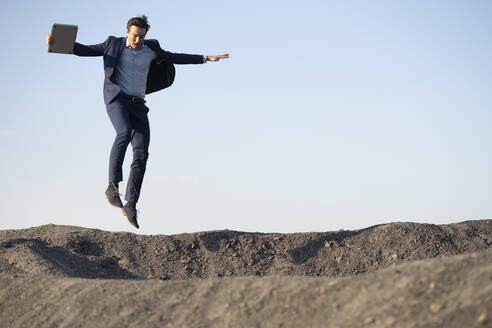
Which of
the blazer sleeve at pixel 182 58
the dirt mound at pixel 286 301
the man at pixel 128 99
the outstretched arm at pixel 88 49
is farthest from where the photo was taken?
the blazer sleeve at pixel 182 58

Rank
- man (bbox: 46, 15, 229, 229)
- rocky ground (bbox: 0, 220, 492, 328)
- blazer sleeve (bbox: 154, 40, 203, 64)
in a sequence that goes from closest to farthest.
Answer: rocky ground (bbox: 0, 220, 492, 328), man (bbox: 46, 15, 229, 229), blazer sleeve (bbox: 154, 40, 203, 64)

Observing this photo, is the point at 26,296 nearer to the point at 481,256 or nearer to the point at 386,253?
the point at 481,256

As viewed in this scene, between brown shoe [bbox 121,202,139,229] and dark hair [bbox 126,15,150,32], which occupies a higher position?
dark hair [bbox 126,15,150,32]

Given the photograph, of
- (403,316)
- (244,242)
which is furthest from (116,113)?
(403,316)

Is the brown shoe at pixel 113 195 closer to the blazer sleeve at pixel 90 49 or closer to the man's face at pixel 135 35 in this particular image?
the blazer sleeve at pixel 90 49

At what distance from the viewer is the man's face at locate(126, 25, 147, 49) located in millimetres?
7465

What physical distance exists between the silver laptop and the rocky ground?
274 cm

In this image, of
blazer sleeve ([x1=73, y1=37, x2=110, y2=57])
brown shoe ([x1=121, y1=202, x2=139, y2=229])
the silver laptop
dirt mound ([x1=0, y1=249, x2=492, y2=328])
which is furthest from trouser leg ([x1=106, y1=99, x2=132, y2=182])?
dirt mound ([x1=0, y1=249, x2=492, y2=328])

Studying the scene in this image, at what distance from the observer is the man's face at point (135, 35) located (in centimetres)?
746

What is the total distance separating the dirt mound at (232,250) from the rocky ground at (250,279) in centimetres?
2

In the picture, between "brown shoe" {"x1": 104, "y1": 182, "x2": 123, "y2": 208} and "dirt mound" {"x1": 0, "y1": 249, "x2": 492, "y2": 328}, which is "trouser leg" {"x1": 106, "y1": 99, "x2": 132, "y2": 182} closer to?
"brown shoe" {"x1": 104, "y1": 182, "x2": 123, "y2": 208}

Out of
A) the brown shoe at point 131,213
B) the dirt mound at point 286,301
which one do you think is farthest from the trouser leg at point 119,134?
the dirt mound at point 286,301

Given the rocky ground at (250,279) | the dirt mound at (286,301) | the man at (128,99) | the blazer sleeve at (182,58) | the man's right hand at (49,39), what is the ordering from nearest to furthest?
the dirt mound at (286,301) < the rocky ground at (250,279) < the man's right hand at (49,39) < the man at (128,99) < the blazer sleeve at (182,58)

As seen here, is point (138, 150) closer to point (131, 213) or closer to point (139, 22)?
point (131, 213)
